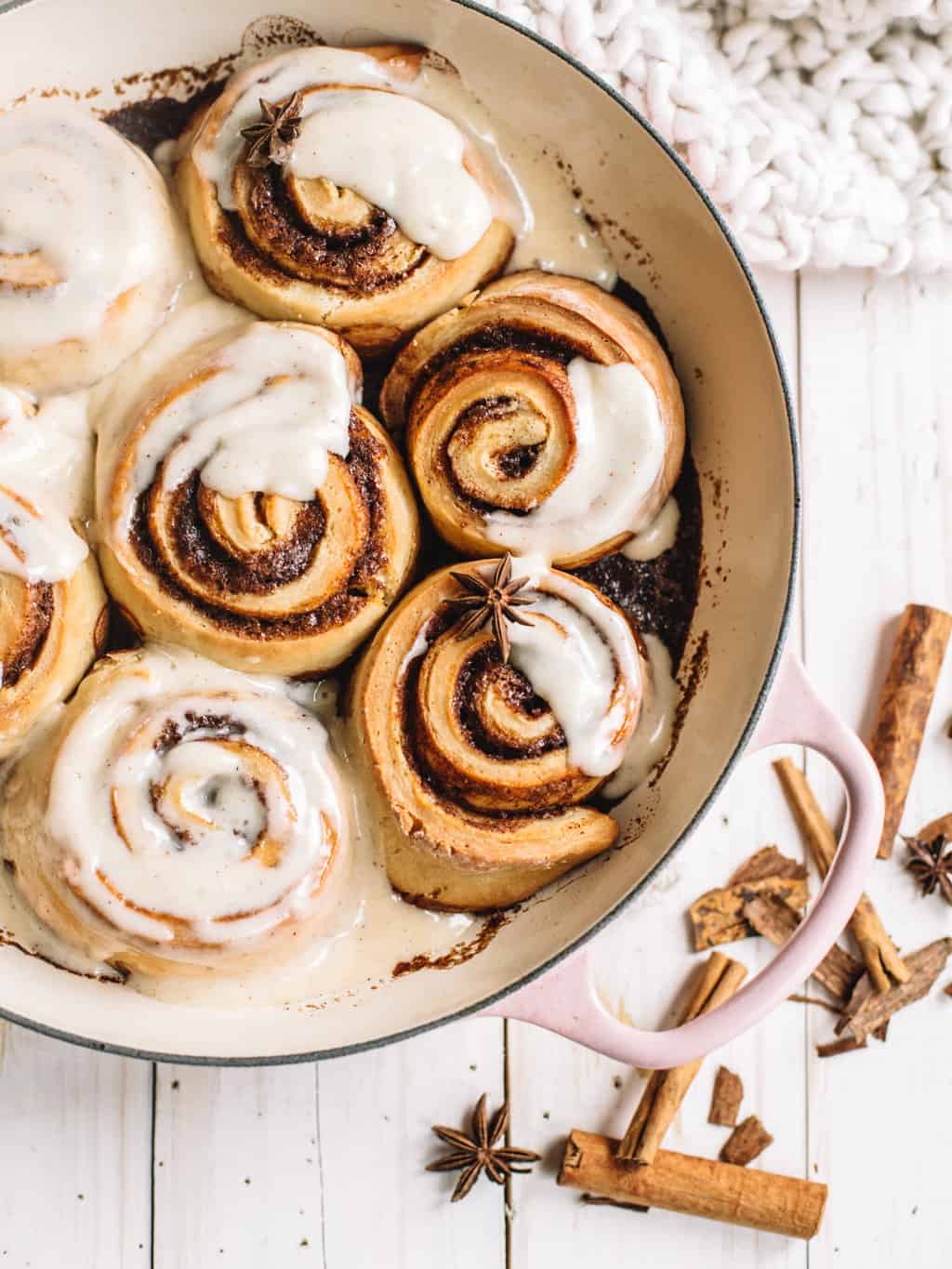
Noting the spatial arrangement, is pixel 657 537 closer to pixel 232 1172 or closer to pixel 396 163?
pixel 396 163

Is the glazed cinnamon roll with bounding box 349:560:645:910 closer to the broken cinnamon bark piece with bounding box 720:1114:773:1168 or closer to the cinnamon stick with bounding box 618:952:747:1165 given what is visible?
the cinnamon stick with bounding box 618:952:747:1165

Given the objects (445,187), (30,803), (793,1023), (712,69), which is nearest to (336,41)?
(445,187)

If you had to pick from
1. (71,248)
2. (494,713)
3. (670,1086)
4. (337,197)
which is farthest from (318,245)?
(670,1086)

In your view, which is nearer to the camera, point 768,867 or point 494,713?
point 494,713

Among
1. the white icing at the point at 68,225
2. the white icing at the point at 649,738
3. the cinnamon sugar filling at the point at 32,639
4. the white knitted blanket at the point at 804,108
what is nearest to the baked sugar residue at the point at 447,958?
the white icing at the point at 649,738

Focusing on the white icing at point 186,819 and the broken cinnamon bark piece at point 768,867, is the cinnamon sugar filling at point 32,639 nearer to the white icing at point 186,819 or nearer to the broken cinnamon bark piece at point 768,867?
the white icing at point 186,819
